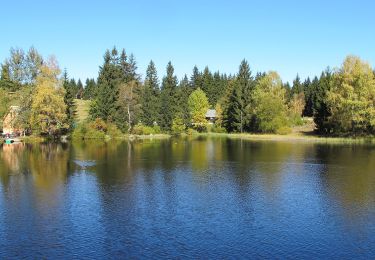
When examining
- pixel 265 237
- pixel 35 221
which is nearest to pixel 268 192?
pixel 265 237

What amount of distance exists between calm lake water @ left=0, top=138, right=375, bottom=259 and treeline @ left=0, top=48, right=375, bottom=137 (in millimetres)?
35772

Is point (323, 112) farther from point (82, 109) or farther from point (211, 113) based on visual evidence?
point (82, 109)

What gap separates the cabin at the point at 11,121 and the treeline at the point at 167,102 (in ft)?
6.69

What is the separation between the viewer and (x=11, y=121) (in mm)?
97562

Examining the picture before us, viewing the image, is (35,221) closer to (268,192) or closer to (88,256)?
(88,256)

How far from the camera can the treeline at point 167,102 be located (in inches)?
3755

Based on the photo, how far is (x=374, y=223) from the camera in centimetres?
3072

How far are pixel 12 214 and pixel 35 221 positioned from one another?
10.1 ft

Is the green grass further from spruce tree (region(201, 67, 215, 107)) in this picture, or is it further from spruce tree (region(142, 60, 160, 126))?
spruce tree (region(201, 67, 215, 107))

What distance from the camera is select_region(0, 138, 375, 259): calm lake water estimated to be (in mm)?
25625

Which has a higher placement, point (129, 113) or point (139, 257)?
point (129, 113)

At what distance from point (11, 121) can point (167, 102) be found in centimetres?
A: 4413

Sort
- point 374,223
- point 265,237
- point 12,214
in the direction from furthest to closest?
point 12,214
point 374,223
point 265,237

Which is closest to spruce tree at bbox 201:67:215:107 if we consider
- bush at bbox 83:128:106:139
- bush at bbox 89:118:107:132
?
bush at bbox 89:118:107:132
